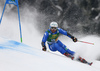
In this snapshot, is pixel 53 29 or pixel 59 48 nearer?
pixel 59 48

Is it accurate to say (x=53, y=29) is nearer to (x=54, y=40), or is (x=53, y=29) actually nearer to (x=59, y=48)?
(x=54, y=40)

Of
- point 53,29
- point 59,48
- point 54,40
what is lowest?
point 59,48

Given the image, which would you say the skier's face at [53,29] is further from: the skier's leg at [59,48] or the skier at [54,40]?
the skier's leg at [59,48]

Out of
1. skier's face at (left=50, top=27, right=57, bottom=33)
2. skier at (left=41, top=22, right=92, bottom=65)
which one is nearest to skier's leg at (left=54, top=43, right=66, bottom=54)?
skier at (left=41, top=22, right=92, bottom=65)

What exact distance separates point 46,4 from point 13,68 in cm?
1090

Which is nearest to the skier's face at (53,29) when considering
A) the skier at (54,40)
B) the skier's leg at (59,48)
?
the skier at (54,40)

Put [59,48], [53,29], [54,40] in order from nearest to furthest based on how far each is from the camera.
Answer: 1. [59,48]
2. [53,29]
3. [54,40]

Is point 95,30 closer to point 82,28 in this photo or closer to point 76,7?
point 82,28

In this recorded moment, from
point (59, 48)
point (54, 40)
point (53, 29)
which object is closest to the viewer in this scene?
point (59, 48)

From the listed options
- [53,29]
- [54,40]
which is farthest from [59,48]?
[53,29]

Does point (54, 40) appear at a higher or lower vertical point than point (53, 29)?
lower

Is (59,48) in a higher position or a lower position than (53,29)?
lower

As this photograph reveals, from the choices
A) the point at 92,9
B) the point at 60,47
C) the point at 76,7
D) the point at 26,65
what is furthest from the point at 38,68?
the point at 76,7

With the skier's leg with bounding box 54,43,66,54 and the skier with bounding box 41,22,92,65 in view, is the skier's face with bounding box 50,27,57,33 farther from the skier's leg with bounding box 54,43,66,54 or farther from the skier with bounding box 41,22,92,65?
the skier's leg with bounding box 54,43,66,54
